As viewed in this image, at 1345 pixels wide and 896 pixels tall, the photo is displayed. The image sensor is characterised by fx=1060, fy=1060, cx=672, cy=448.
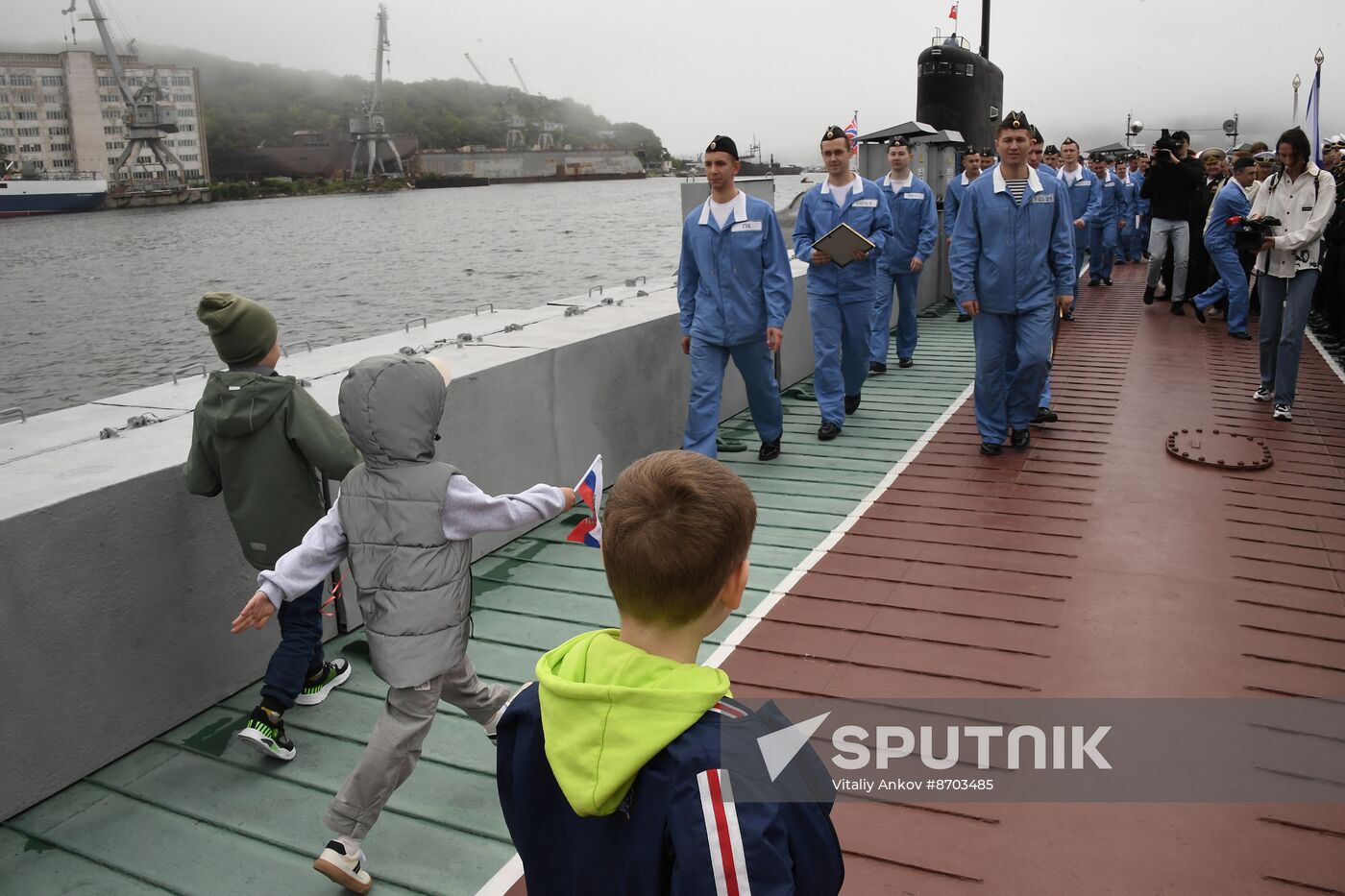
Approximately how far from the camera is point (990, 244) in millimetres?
6285

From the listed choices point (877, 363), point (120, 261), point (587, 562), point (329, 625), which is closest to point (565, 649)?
point (329, 625)

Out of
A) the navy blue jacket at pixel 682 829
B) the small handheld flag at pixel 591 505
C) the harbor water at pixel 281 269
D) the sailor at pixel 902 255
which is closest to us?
the navy blue jacket at pixel 682 829

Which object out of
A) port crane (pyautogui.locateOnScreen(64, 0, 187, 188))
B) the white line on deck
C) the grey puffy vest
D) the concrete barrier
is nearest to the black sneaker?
the concrete barrier

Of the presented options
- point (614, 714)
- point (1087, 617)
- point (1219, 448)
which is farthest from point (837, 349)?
point (614, 714)

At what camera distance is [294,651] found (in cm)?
331

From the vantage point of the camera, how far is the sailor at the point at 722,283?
587 cm

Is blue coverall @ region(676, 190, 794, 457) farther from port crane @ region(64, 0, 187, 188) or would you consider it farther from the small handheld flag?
port crane @ region(64, 0, 187, 188)

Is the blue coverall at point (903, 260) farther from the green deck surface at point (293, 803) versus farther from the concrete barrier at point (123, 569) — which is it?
the green deck surface at point (293, 803)

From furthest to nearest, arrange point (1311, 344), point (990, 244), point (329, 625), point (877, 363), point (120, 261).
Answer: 1. point (120, 261)
2. point (1311, 344)
3. point (877, 363)
4. point (990, 244)
5. point (329, 625)

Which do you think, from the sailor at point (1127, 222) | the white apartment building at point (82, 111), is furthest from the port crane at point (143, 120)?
the sailor at point (1127, 222)

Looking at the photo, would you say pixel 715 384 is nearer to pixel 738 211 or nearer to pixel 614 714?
pixel 738 211

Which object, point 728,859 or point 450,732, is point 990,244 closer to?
point 450,732

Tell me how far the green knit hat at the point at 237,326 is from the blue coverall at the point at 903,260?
6.53 meters

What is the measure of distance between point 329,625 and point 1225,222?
861 cm
